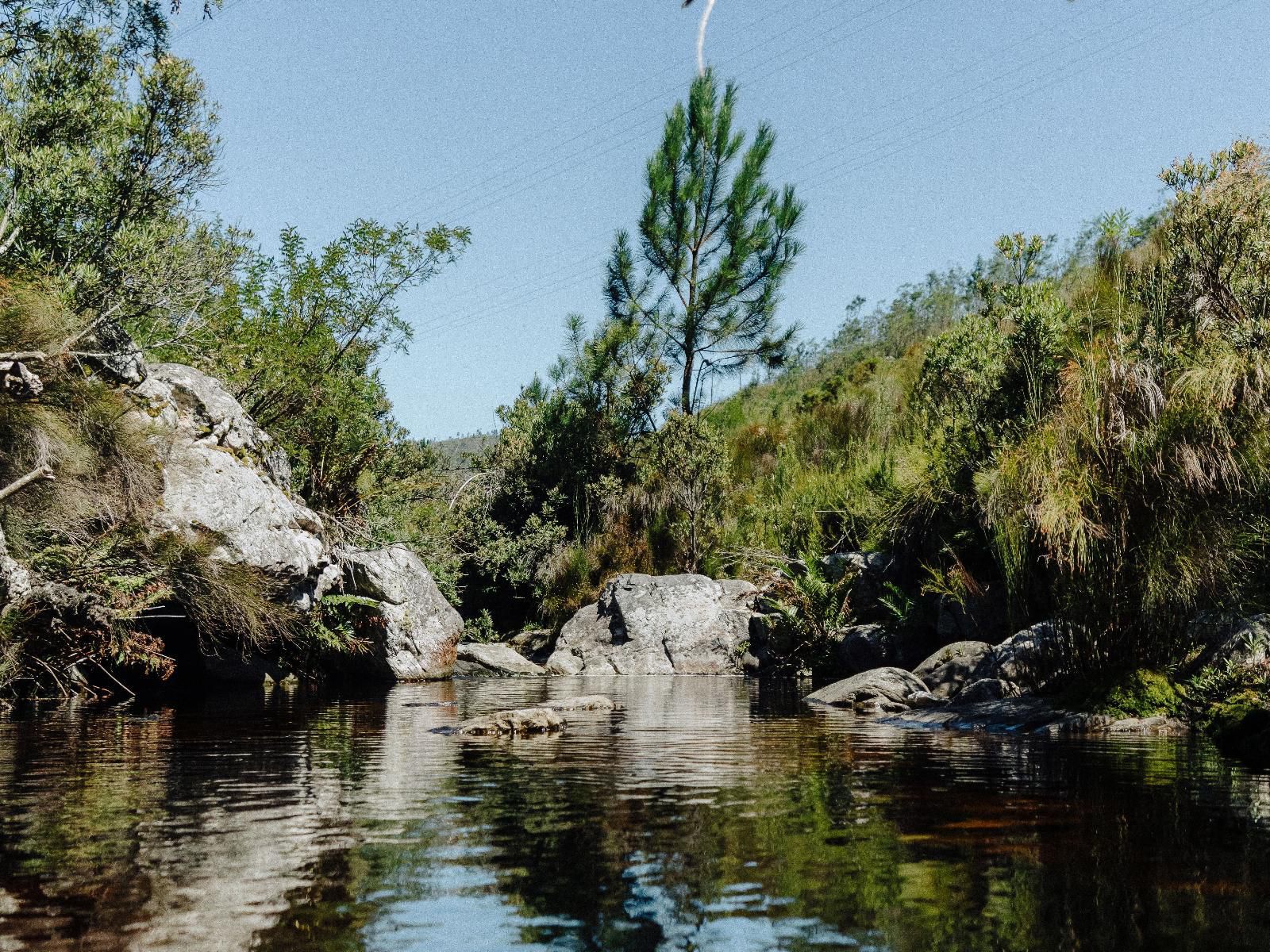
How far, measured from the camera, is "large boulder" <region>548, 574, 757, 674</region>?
20016mm

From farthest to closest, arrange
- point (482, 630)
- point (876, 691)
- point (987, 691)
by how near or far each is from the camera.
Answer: point (482, 630)
point (876, 691)
point (987, 691)

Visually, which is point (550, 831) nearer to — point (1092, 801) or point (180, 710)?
point (1092, 801)

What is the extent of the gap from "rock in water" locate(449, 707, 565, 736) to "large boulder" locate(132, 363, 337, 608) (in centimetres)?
517

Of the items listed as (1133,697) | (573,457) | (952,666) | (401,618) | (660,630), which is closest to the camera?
(1133,697)

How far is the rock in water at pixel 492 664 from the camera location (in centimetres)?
1884

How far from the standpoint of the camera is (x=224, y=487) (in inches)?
535

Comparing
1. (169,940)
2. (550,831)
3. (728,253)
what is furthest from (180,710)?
(728,253)

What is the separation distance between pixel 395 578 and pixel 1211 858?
14.4m

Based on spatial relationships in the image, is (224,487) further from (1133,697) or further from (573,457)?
(573,457)

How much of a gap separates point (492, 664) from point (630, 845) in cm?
1462

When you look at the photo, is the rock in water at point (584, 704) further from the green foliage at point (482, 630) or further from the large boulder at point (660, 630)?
the green foliage at point (482, 630)

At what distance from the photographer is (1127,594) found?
30.8 ft

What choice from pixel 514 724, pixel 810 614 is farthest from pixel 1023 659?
pixel 810 614

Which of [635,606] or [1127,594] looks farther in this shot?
[635,606]
